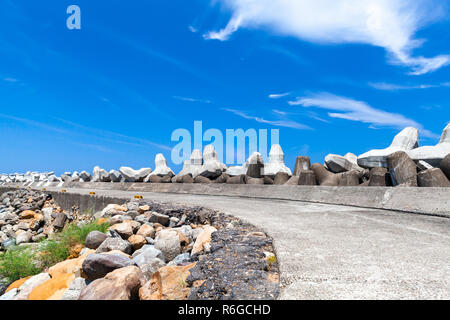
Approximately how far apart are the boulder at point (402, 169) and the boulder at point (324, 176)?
5.35ft

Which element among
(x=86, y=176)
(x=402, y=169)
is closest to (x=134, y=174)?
(x=86, y=176)

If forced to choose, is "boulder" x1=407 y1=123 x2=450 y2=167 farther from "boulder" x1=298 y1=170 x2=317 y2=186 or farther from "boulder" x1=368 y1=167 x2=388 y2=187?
"boulder" x1=298 y1=170 x2=317 y2=186

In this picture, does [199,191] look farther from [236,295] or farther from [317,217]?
[236,295]

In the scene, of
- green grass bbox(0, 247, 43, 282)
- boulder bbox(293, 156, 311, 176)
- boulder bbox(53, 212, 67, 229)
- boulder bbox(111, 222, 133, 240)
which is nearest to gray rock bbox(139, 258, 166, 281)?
boulder bbox(111, 222, 133, 240)

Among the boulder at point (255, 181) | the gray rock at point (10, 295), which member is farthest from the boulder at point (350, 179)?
the gray rock at point (10, 295)

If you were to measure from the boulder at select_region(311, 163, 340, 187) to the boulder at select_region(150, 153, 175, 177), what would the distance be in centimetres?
1035

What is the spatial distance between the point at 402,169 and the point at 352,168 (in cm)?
241

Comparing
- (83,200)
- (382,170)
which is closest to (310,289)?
(382,170)

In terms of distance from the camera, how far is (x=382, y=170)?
20.9 feet

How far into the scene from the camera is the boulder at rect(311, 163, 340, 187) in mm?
7622

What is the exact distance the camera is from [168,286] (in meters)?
2.03

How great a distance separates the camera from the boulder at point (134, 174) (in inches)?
689
